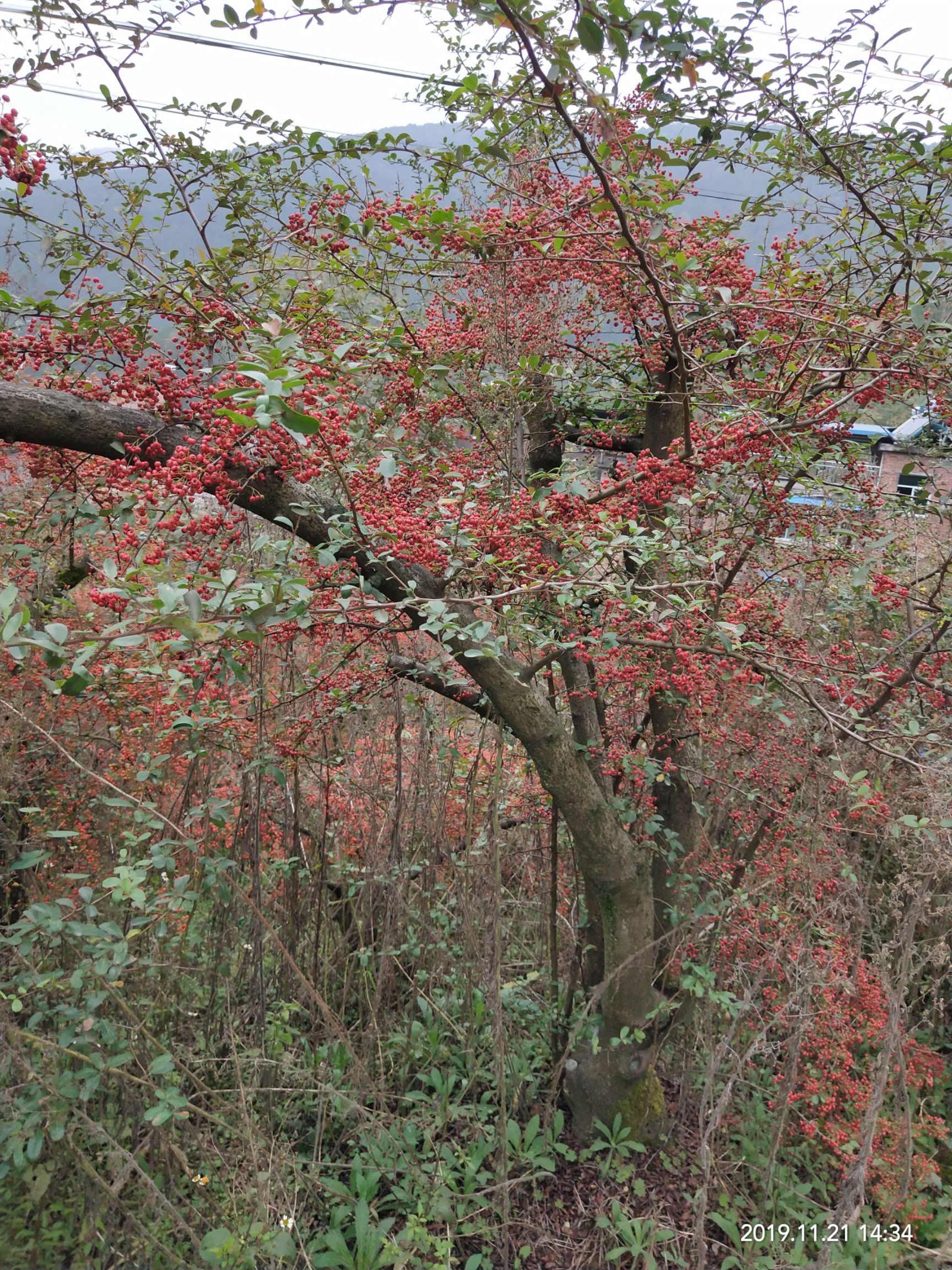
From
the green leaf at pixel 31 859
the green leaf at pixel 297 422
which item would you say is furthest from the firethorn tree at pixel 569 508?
the green leaf at pixel 31 859

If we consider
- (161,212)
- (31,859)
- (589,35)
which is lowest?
(31,859)

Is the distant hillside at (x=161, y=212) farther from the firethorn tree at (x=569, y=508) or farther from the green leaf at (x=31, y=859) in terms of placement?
the green leaf at (x=31, y=859)

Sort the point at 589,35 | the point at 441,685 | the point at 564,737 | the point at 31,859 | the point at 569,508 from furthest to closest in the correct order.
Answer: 1. the point at 441,685
2. the point at 564,737
3. the point at 569,508
4. the point at 31,859
5. the point at 589,35


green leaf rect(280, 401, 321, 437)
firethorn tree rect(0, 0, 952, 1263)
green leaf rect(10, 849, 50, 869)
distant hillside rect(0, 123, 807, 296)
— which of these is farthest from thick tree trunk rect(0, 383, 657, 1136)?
green leaf rect(10, 849, 50, 869)

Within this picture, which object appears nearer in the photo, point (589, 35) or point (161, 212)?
point (589, 35)

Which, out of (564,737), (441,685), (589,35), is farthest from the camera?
(441,685)

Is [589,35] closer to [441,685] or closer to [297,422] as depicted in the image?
[297,422]

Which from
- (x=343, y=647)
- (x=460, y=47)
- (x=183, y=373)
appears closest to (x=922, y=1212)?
(x=343, y=647)

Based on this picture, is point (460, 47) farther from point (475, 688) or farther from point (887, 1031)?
point (887, 1031)

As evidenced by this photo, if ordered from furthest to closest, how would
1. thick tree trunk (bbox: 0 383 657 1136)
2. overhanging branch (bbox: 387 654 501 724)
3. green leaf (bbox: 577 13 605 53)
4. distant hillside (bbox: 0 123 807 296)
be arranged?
overhanging branch (bbox: 387 654 501 724)
distant hillside (bbox: 0 123 807 296)
thick tree trunk (bbox: 0 383 657 1136)
green leaf (bbox: 577 13 605 53)

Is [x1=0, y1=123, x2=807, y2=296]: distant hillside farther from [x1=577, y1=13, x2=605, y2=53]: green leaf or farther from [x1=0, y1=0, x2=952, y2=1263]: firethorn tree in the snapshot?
[x1=577, y1=13, x2=605, y2=53]: green leaf

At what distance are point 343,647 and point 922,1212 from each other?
110 inches

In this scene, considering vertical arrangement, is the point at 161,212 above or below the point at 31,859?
above

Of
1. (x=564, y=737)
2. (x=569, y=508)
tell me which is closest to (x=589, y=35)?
(x=569, y=508)
